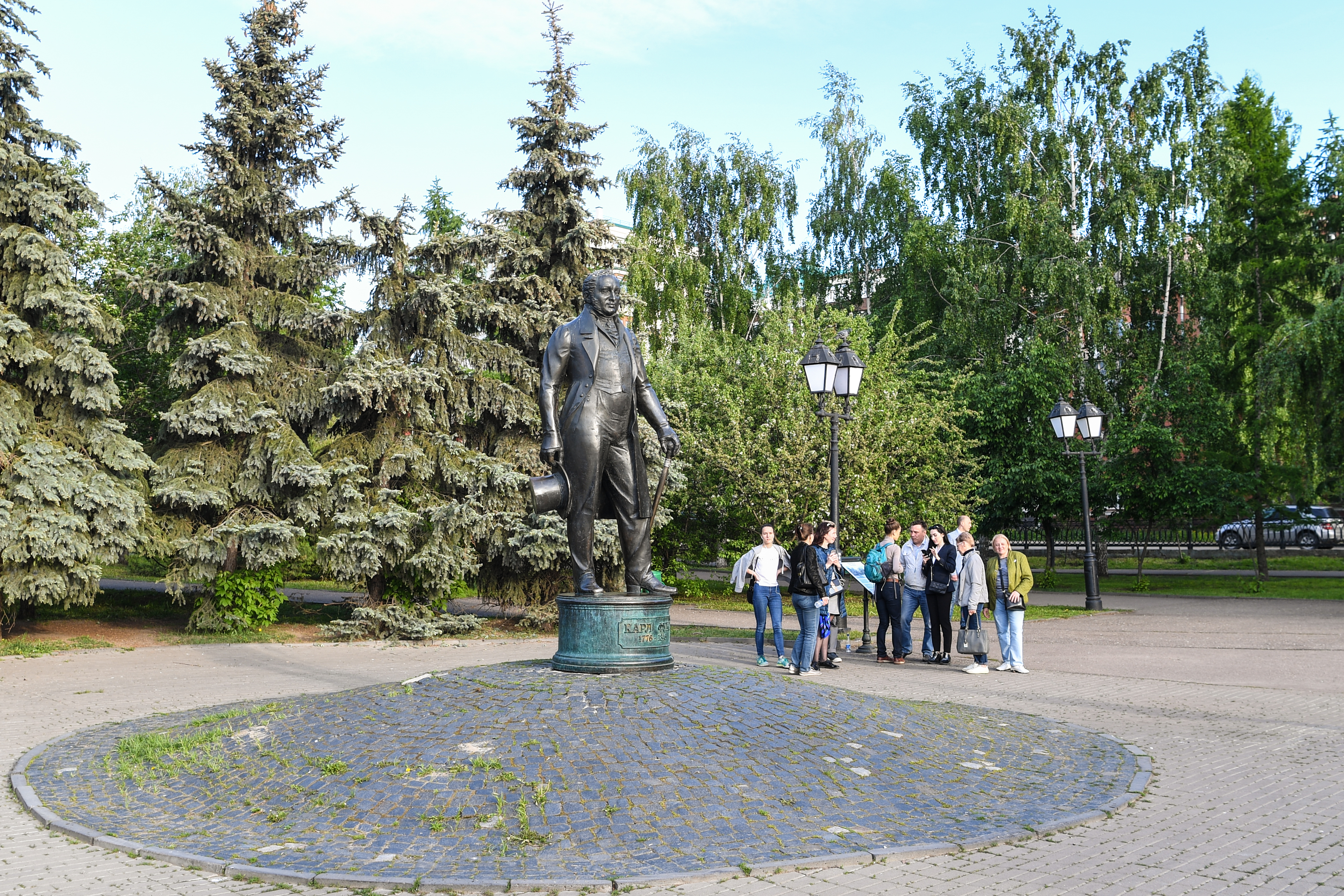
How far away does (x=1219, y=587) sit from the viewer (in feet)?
82.3

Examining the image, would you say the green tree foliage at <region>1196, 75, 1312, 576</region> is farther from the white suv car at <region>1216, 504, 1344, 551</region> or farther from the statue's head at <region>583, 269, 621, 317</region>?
the statue's head at <region>583, 269, 621, 317</region>

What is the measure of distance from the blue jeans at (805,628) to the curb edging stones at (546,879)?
526 centimetres

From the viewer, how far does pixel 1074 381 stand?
26.3m

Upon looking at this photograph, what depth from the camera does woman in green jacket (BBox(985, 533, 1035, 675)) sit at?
11.8 metres

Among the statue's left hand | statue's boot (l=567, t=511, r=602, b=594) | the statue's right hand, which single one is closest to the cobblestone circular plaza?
statue's boot (l=567, t=511, r=602, b=594)

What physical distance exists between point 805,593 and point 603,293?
4.49 m

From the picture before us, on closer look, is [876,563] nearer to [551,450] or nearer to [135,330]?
[551,450]

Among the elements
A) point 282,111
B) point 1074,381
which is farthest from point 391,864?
point 1074,381

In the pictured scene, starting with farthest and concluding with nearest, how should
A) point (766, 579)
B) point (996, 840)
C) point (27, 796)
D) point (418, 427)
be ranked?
point (418, 427)
point (766, 579)
point (27, 796)
point (996, 840)

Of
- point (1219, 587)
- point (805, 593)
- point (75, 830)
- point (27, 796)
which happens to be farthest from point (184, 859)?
point (1219, 587)

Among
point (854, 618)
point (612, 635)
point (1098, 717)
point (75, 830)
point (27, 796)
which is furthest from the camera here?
point (854, 618)

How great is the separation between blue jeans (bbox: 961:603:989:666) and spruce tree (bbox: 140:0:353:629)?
987 cm

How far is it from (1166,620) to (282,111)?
1838 centimetres

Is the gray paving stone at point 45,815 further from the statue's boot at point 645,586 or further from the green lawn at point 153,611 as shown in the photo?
the green lawn at point 153,611
